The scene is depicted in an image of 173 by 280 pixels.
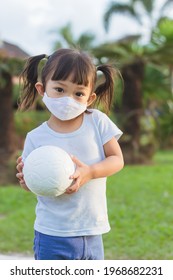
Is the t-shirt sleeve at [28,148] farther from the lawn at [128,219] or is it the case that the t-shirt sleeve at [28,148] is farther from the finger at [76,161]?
the lawn at [128,219]

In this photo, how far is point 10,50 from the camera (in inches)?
581

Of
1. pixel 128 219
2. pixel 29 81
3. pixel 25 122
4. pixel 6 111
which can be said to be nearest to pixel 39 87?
pixel 29 81

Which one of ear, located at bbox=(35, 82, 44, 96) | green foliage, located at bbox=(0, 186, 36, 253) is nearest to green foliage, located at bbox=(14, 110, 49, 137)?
green foliage, located at bbox=(0, 186, 36, 253)

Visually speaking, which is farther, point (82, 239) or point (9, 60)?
point (9, 60)

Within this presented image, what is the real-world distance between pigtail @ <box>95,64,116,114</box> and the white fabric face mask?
33 centimetres

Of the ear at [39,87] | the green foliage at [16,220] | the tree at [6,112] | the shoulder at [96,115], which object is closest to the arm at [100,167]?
the shoulder at [96,115]

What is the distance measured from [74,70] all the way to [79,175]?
0.51 metres

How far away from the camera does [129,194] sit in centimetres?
1001

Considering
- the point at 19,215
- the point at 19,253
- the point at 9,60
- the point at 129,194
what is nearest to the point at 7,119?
Result: the point at 9,60

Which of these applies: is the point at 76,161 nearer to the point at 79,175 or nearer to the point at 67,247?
the point at 79,175

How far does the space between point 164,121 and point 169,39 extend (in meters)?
3.83

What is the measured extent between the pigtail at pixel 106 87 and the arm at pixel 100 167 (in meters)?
0.33

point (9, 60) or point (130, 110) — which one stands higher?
point (9, 60)
